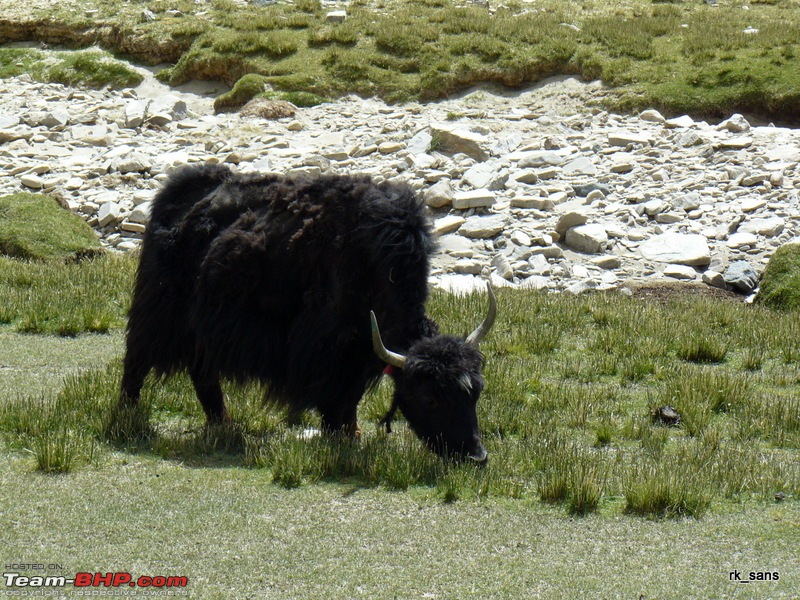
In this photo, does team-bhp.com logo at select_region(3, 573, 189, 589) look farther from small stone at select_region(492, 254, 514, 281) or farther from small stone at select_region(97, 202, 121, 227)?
small stone at select_region(97, 202, 121, 227)

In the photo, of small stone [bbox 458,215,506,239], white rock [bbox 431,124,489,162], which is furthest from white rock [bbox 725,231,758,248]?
white rock [bbox 431,124,489,162]

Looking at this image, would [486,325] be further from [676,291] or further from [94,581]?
[676,291]

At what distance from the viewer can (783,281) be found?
1414cm

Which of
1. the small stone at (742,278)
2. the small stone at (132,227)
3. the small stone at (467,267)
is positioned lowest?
the small stone at (132,227)

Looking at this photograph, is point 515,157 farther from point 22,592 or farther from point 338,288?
point 22,592

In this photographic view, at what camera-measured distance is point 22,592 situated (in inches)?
189

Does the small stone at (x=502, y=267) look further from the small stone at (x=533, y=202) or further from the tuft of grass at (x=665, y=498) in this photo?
the tuft of grass at (x=665, y=498)

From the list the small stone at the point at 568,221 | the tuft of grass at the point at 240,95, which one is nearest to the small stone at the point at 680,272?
the small stone at the point at 568,221

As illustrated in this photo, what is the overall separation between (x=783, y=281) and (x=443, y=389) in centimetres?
885

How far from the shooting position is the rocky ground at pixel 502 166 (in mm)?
16547

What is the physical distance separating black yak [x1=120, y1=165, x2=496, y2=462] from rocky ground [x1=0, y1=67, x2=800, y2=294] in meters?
7.01

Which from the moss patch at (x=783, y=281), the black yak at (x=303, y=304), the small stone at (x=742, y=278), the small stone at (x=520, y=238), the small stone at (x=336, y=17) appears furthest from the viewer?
the small stone at (x=336, y=17)

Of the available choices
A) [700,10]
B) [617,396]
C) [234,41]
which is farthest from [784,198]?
[234,41]

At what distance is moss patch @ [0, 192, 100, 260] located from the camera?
50.9 feet
